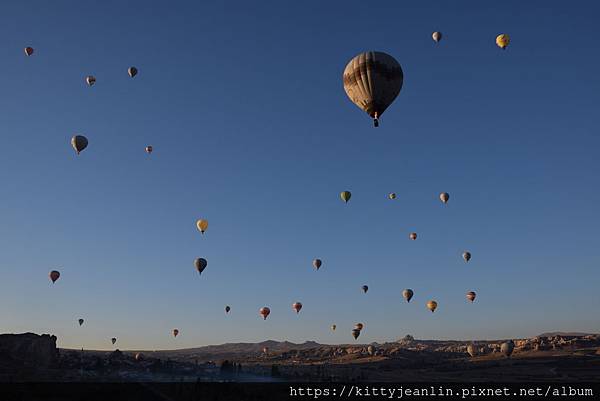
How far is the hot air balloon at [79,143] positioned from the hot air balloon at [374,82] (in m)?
31.3

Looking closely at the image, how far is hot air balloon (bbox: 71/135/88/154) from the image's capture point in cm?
5741

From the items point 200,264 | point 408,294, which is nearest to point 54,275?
point 200,264

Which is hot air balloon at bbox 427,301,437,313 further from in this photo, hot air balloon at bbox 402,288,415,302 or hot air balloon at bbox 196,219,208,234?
hot air balloon at bbox 196,219,208,234

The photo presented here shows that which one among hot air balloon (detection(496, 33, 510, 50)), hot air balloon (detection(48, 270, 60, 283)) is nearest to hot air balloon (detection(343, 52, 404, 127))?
hot air balloon (detection(496, 33, 510, 50))

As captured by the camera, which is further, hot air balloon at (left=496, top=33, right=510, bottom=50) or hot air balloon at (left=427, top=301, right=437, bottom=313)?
hot air balloon at (left=427, top=301, right=437, bottom=313)

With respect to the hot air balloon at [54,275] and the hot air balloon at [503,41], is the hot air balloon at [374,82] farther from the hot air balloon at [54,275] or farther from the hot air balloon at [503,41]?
the hot air balloon at [54,275]

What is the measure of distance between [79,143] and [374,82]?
112 ft

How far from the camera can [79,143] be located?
190ft

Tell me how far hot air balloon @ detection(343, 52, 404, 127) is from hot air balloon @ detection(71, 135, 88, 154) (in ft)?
103

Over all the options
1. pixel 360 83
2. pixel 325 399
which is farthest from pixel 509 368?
pixel 360 83

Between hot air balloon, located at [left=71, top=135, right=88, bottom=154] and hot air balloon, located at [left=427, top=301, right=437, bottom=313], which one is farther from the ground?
hot air balloon, located at [left=71, top=135, right=88, bottom=154]

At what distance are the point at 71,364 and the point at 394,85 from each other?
86240 mm

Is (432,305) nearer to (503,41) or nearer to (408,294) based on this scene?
(408,294)

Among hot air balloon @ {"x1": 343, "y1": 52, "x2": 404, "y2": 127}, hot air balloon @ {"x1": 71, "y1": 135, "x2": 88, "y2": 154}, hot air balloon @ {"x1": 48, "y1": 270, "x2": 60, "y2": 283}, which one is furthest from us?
hot air balloon @ {"x1": 48, "y1": 270, "x2": 60, "y2": 283}
